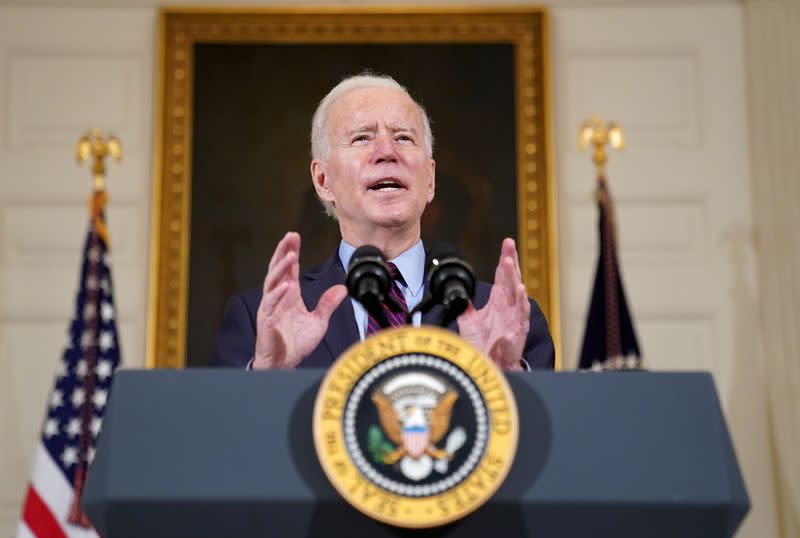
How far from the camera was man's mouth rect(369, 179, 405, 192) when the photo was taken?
2768mm

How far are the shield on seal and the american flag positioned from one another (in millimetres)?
3158

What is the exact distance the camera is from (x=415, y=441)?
53.9 inches

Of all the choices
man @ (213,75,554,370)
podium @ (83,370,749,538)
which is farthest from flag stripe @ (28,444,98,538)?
podium @ (83,370,749,538)

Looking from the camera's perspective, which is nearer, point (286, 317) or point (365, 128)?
point (286, 317)

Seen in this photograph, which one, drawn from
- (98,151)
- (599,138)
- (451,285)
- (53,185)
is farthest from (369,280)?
(53,185)

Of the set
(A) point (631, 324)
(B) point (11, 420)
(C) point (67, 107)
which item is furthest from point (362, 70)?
(B) point (11, 420)

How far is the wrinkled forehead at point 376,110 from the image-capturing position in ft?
9.30

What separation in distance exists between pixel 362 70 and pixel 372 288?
4266 mm

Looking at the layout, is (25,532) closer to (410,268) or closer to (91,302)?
(91,302)

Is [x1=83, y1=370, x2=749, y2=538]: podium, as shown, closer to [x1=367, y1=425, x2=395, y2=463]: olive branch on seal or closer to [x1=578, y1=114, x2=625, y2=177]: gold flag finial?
[x1=367, y1=425, x2=395, y2=463]: olive branch on seal

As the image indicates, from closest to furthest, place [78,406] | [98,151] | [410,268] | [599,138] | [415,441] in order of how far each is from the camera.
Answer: [415,441] → [410,268] → [78,406] → [98,151] → [599,138]

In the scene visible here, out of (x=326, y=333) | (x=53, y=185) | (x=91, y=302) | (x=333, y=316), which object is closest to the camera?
(x=326, y=333)

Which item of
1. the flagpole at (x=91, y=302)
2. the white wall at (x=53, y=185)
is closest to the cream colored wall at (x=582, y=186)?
the white wall at (x=53, y=185)

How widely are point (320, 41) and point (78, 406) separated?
238 centimetres
